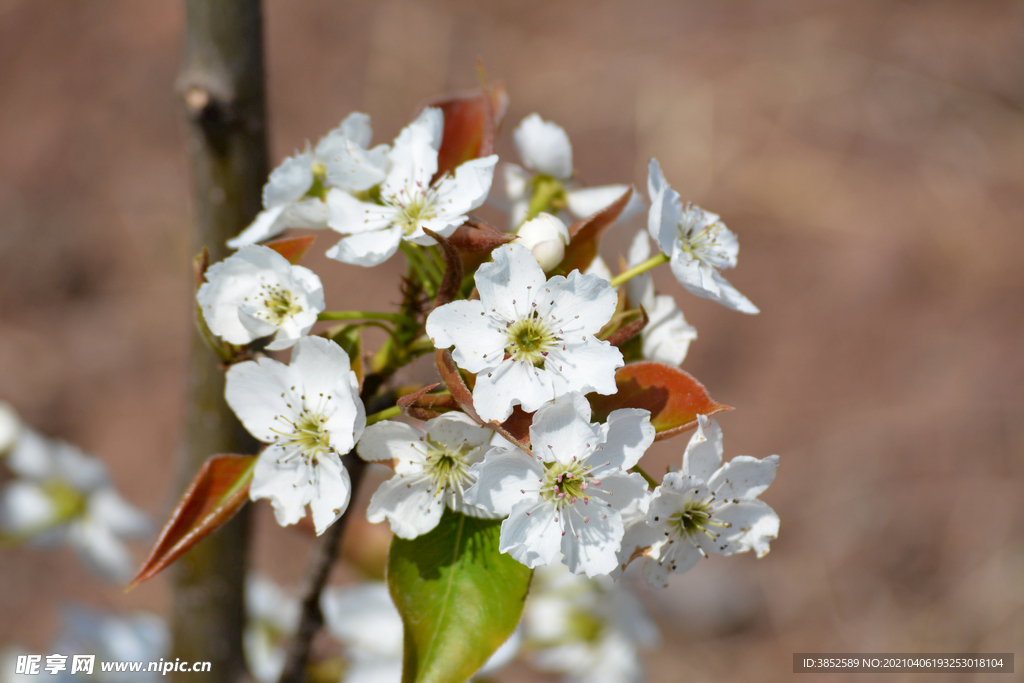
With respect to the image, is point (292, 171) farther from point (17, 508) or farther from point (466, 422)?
point (17, 508)

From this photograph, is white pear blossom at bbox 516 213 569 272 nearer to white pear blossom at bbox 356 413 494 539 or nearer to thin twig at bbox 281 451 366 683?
white pear blossom at bbox 356 413 494 539

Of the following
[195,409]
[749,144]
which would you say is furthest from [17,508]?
[749,144]

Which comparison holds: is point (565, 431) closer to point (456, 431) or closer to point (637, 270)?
point (456, 431)

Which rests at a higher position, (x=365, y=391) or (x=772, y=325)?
(x=365, y=391)

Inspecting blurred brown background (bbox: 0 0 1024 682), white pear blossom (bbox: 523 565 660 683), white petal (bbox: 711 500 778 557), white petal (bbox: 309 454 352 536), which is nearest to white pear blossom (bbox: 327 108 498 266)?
white petal (bbox: 309 454 352 536)

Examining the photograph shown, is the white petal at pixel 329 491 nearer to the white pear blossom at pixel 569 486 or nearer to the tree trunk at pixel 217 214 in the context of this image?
the white pear blossom at pixel 569 486
